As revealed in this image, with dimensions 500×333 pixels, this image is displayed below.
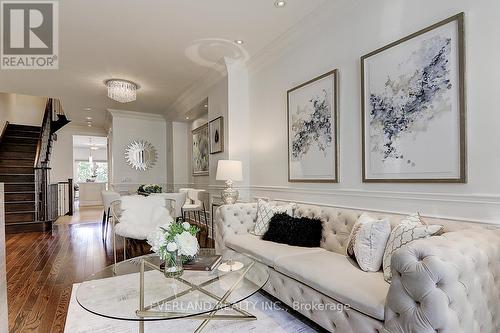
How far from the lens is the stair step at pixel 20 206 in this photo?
6.03 meters

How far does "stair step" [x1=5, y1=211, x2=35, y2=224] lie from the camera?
5.89 meters

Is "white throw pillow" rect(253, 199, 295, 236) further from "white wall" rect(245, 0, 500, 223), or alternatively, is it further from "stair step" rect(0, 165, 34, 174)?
"stair step" rect(0, 165, 34, 174)

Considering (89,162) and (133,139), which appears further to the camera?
(89,162)

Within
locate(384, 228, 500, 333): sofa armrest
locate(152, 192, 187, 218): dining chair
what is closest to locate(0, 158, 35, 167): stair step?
locate(152, 192, 187, 218): dining chair

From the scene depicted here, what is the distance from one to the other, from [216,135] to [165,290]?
11.1 feet

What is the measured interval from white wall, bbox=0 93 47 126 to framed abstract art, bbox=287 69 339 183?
8.22 meters

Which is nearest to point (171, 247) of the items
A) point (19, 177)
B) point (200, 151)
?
point (200, 151)

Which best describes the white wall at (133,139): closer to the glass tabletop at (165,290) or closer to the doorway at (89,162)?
the glass tabletop at (165,290)

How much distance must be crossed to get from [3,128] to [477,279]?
9812 millimetres

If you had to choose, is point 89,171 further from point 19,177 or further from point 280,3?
point 280,3

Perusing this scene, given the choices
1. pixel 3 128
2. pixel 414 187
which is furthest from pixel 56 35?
pixel 3 128

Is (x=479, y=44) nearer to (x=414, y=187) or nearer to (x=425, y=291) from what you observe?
(x=414, y=187)

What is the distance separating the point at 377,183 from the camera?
2492mm

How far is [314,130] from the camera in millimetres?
3168
